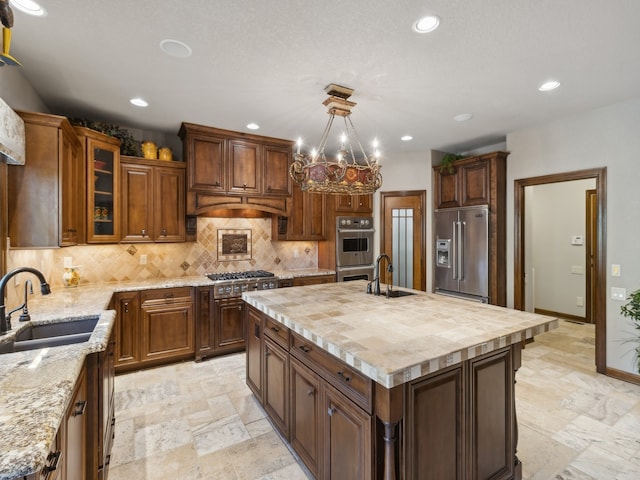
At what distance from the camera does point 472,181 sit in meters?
4.44

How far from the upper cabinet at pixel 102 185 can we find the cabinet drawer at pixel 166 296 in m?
0.72

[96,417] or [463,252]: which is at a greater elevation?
[463,252]

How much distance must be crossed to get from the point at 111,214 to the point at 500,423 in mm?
4015

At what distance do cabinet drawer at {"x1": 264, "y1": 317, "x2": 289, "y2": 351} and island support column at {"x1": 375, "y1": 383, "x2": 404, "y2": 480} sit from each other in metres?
0.92

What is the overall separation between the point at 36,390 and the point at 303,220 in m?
3.87

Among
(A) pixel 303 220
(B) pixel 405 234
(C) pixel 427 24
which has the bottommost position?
(B) pixel 405 234

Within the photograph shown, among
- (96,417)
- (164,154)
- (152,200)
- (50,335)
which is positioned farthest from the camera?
(164,154)

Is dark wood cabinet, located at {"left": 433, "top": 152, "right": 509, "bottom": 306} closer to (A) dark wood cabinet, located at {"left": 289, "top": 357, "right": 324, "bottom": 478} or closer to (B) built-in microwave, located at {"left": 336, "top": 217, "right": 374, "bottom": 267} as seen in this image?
(B) built-in microwave, located at {"left": 336, "top": 217, "right": 374, "bottom": 267}

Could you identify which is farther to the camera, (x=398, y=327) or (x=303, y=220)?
(x=303, y=220)

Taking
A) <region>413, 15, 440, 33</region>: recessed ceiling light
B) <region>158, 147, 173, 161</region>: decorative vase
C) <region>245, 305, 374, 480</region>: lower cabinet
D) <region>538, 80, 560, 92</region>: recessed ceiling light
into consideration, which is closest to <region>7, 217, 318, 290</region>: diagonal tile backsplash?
<region>158, 147, 173, 161</region>: decorative vase

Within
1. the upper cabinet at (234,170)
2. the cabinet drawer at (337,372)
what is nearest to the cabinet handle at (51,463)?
the cabinet drawer at (337,372)

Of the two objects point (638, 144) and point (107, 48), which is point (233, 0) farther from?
point (638, 144)

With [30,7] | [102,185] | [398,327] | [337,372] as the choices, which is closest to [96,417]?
[337,372]

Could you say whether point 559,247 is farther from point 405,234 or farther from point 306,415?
point 306,415
